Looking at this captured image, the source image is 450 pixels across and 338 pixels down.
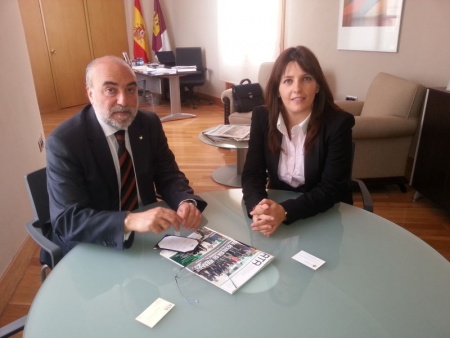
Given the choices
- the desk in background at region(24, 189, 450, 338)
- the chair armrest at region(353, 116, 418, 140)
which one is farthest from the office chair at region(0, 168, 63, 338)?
the chair armrest at region(353, 116, 418, 140)

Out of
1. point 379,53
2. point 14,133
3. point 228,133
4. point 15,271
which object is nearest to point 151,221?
point 15,271

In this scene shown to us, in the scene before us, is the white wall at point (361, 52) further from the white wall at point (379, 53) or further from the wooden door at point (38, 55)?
the wooden door at point (38, 55)

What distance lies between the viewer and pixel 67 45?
645 cm

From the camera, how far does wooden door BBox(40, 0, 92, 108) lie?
6172 mm

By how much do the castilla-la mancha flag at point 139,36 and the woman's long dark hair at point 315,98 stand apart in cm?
618

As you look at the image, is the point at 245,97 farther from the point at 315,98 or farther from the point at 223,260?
the point at 223,260

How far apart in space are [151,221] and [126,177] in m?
0.41

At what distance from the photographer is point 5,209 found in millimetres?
2031

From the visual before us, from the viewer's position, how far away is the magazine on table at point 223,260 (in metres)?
0.99

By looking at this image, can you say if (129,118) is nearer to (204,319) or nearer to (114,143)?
(114,143)

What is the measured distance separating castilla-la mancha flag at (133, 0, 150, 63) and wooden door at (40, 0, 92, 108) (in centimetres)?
91

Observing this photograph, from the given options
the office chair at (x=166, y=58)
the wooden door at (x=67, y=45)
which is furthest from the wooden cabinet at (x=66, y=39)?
the office chair at (x=166, y=58)

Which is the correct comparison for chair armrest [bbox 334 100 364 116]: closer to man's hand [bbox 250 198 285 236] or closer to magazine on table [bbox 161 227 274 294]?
man's hand [bbox 250 198 285 236]

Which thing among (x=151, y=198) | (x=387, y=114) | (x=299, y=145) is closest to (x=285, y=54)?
(x=299, y=145)
